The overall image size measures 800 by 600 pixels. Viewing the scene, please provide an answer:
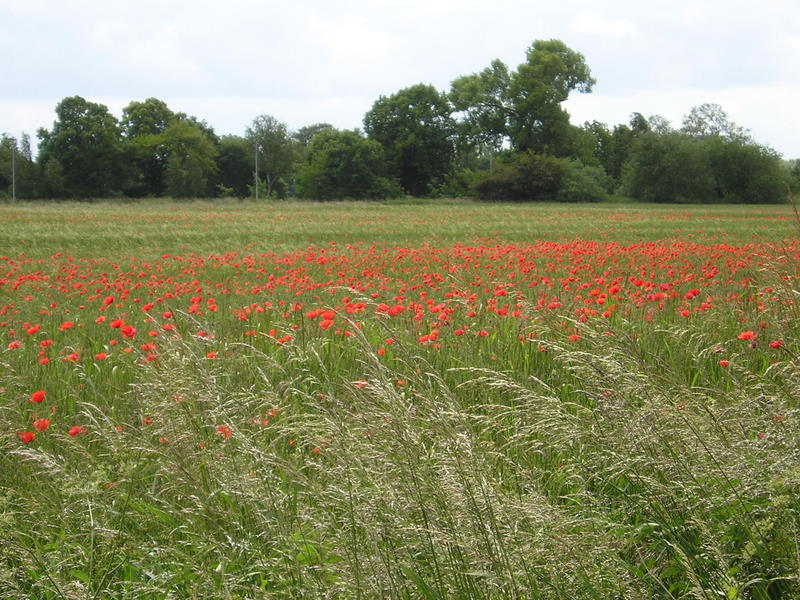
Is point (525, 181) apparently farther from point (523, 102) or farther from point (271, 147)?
point (271, 147)

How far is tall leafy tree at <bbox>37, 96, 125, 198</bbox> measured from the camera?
63000mm

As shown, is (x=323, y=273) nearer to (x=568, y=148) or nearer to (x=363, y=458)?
(x=363, y=458)

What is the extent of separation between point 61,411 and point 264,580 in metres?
2.24

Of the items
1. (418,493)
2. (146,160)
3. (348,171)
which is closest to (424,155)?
(348,171)

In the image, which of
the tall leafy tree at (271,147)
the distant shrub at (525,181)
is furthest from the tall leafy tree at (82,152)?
the distant shrub at (525,181)

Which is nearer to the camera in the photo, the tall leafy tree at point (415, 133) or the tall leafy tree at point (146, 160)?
the tall leafy tree at point (146, 160)

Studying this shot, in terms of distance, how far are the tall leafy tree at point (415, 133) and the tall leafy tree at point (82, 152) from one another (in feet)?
72.5

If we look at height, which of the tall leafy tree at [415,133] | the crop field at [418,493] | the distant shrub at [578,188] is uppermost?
the tall leafy tree at [415,133]

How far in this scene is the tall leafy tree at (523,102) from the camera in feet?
230

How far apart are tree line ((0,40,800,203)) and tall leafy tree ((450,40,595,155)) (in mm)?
94

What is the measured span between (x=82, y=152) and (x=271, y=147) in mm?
18121

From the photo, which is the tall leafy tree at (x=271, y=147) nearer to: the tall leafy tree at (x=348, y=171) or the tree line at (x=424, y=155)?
the tree line at (x=424, y=155)

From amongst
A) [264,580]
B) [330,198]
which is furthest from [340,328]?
[330,198]

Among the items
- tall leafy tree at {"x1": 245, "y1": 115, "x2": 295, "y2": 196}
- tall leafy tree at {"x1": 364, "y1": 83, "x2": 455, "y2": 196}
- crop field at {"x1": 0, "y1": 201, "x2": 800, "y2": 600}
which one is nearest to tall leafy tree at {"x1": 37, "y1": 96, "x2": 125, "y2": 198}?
tall leafy tree at {"x1": 245, "y1": 115, "x2": 295, "y2": 196}
